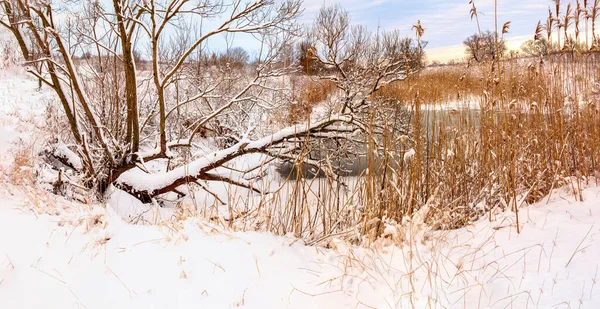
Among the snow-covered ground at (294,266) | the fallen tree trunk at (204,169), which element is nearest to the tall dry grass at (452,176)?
the snow-covered ground at (294,266)

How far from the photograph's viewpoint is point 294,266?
A: 7.36ft

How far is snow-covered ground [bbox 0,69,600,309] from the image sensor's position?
1930 mm

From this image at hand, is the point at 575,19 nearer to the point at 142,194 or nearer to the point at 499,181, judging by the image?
the point at 499,181

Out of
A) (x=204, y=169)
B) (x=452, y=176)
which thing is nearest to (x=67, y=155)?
(x=204, y=169)

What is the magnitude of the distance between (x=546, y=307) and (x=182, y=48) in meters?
9.90

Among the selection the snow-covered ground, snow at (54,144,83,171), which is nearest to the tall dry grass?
the snow-covered ground

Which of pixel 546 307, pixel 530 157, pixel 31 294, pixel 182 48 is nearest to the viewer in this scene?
pixel 546 307

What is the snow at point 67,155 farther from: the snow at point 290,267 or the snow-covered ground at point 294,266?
the snow at point 290,267

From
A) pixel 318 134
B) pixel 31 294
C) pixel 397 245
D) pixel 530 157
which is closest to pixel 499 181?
pixel 530 157

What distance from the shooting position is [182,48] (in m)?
10.1

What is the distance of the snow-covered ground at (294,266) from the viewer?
193cm

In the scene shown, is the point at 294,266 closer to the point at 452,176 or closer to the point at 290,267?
the point at 290,267

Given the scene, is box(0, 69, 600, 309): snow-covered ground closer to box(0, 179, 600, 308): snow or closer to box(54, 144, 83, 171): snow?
box(0, 179, 600, 308): snow

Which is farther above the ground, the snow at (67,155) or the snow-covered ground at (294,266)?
the snow at (67,155)
